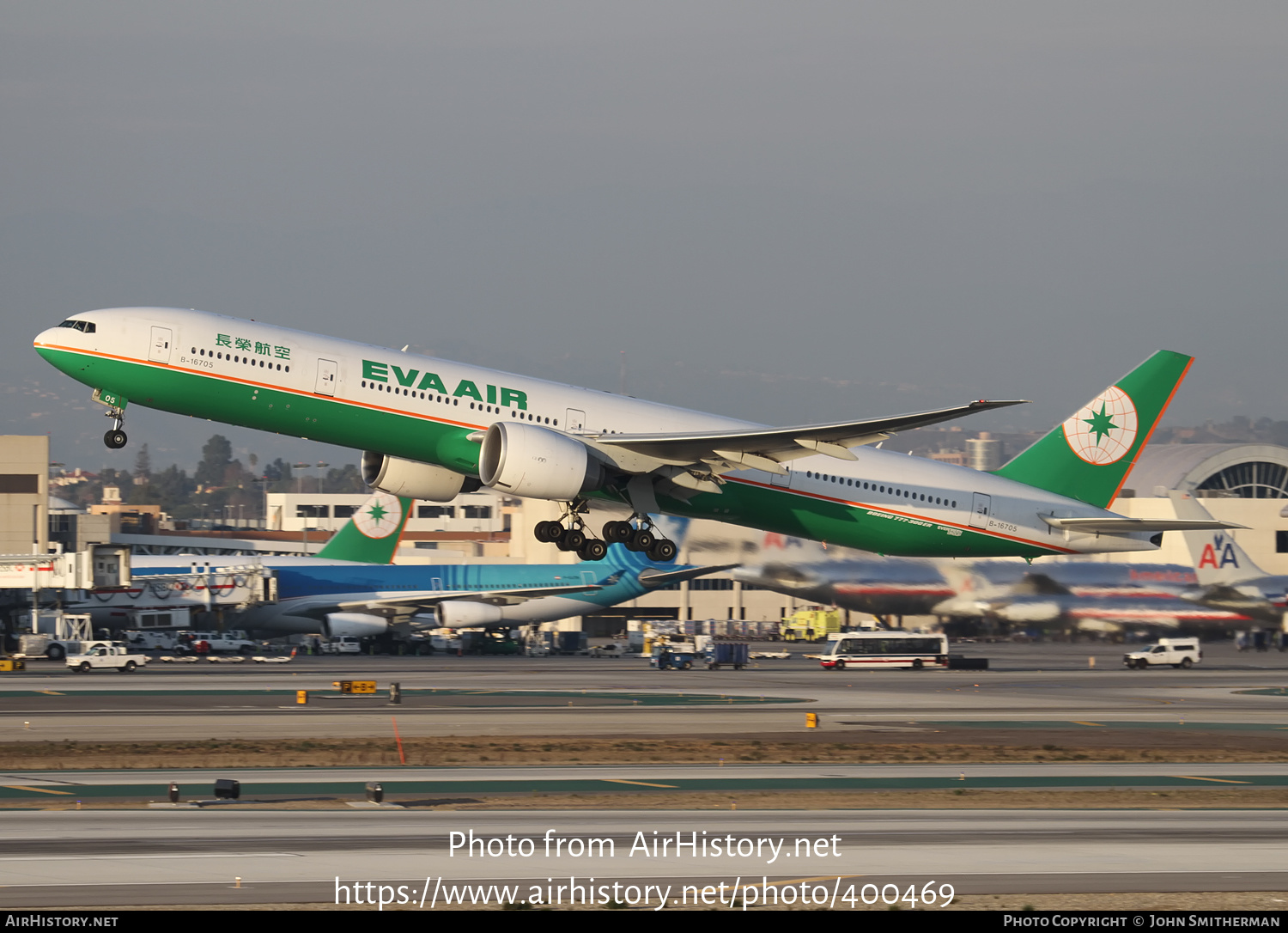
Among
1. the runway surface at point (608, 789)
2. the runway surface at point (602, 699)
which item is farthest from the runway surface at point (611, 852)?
the runway surface at point (602, 699)

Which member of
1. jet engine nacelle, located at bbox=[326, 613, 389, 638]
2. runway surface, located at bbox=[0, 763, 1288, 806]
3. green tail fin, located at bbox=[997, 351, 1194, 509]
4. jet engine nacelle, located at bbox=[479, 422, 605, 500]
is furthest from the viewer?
jet engine nacelle, located at bbox=[326, 613, 389, 638]

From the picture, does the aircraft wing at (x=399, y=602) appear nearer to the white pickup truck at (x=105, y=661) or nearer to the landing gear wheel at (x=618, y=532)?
the white pickup truck at (x=105, y=661)

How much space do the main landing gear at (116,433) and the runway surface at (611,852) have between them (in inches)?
620

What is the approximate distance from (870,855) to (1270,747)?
22.6 meters

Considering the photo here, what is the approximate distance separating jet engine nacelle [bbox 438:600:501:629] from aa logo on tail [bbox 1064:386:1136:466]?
43.9 metres

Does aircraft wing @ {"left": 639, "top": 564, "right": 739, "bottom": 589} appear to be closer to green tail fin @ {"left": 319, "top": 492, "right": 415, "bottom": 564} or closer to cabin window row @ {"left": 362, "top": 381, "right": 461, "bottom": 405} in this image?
green tail fin @ {"left": 319, "top": 492, "right": 415, "bottom": 564}

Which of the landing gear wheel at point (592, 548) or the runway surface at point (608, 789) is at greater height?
the landing gear wheel at point (592, 548)

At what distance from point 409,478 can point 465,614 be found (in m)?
42.2

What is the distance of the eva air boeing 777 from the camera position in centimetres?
3600

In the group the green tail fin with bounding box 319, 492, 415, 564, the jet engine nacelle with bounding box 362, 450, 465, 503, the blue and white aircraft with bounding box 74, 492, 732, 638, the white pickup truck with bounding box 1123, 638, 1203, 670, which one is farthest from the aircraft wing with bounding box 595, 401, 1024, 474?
the green tail fin with bounding box 319, 492, 415, 564

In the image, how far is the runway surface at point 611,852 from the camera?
18.2 meters
